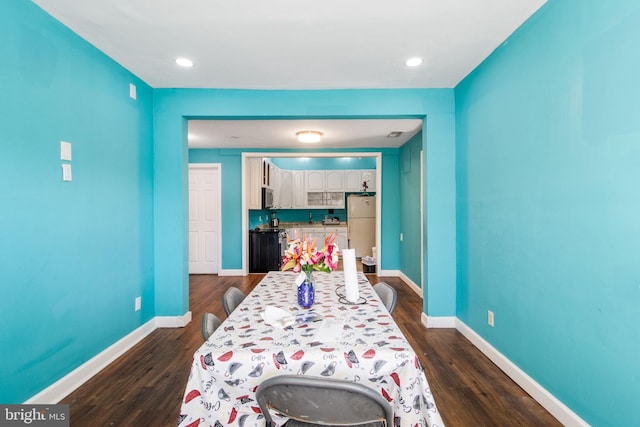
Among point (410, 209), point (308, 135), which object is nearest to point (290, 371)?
point (308, 135)

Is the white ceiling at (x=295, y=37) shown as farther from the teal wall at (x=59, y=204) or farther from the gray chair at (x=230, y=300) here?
the gray chair at (x=230, y=300)

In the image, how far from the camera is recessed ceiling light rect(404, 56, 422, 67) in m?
2.63

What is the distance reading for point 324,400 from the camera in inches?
38.4

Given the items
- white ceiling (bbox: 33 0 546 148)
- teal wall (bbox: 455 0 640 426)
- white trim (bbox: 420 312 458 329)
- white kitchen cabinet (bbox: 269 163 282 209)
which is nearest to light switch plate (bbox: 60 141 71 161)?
white ceiling (bbox: 33 0 546 148)

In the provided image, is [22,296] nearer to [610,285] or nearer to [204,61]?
[204,61]

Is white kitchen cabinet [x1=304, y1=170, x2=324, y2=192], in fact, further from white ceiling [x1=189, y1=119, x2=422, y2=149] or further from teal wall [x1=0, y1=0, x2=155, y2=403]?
teal wall [x1=0, y1=0, x2=155, y2=403]

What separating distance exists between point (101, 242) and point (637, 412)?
3.52m

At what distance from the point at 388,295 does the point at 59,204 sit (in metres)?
2.36

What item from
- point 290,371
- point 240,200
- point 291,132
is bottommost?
point 290,371

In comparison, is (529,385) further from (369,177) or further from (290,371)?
(369,177)

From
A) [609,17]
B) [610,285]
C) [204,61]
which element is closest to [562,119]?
[609,17]

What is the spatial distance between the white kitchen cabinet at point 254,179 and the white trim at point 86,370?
317 centimetres

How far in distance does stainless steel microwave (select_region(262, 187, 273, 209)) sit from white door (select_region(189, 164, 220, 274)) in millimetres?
867

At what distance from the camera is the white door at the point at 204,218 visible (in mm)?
5859
